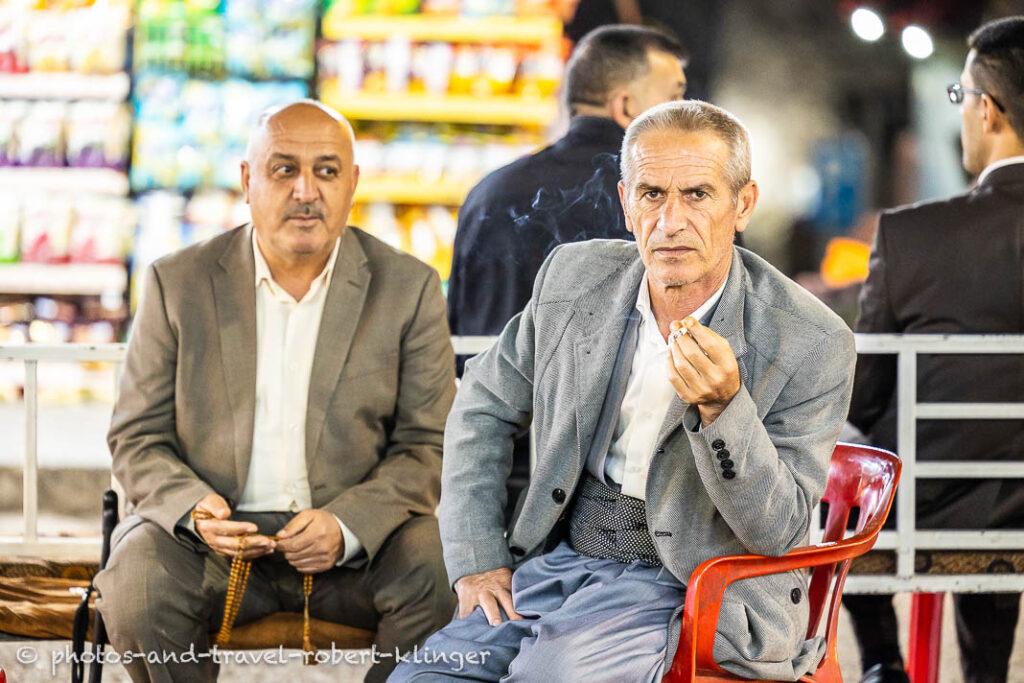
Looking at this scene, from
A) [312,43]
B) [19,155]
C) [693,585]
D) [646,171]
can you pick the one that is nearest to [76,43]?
[19,155]

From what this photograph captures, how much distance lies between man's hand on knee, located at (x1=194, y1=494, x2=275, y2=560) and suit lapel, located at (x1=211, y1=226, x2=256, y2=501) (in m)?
0.14

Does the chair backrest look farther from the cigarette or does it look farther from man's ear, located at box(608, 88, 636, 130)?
man's ear, located at box(608, 88, 636, 130)

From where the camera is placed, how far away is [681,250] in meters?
1.95

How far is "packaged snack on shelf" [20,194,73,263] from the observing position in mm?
5336

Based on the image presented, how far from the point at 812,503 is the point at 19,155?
4.47 m

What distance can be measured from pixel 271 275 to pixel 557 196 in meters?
0.79

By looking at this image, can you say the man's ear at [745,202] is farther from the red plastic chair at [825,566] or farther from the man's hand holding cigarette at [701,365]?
the red plastic chair at [825,566]

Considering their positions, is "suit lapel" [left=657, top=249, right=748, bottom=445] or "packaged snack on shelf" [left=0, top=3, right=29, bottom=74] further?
"packaged snack on shelf" [left=0, top=3, right=29, bottom=74]

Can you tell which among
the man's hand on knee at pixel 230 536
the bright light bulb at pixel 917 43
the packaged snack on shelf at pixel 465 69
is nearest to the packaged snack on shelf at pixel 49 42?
the packaged snack on shelf at pixel 465 69

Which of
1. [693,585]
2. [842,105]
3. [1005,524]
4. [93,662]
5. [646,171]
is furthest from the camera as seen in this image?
[842,105]

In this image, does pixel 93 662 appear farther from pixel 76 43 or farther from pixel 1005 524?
pixel 76 43

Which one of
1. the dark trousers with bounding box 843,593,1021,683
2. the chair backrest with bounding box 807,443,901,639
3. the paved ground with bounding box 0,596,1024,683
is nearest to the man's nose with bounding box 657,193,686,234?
the chair backrest with bounding box 807,443,901,639

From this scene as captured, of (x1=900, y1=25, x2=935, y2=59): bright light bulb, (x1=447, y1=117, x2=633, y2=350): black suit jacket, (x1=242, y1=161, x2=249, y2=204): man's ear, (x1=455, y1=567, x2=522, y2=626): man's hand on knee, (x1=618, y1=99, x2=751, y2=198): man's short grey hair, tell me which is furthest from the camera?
(x1=900, y1=25, x2=935, y2=59): bright light bulb

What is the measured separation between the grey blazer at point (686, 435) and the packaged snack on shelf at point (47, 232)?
12.1 feet
